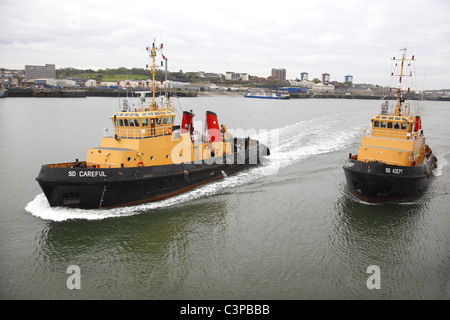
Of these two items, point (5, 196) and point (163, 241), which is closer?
point (163, 241)

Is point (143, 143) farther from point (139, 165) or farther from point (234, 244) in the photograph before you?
point (234, 244)

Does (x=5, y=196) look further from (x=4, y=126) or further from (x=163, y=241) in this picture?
(x=4, y=126)

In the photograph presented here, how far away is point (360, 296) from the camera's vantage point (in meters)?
9.32

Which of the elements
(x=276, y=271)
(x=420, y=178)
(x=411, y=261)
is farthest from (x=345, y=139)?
(x=276, y=271)

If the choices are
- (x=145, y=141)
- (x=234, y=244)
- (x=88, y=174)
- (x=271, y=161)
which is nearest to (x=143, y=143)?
(x=145, y=141)

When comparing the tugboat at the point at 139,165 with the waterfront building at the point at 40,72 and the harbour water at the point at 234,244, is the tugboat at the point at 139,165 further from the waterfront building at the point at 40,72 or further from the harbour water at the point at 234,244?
the waterfront building at the point at 40,72

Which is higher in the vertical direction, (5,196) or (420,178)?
(420,178)

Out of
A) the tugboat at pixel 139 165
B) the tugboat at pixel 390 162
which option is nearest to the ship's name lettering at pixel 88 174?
the tugboat at pixel 139 165

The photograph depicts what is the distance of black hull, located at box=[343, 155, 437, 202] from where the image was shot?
49.1 feet

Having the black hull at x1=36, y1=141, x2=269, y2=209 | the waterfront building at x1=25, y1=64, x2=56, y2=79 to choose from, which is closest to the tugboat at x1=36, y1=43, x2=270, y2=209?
the black hull at x1=36, y1=141, x2=269, y2=209

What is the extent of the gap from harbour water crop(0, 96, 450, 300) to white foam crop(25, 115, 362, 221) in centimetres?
10
